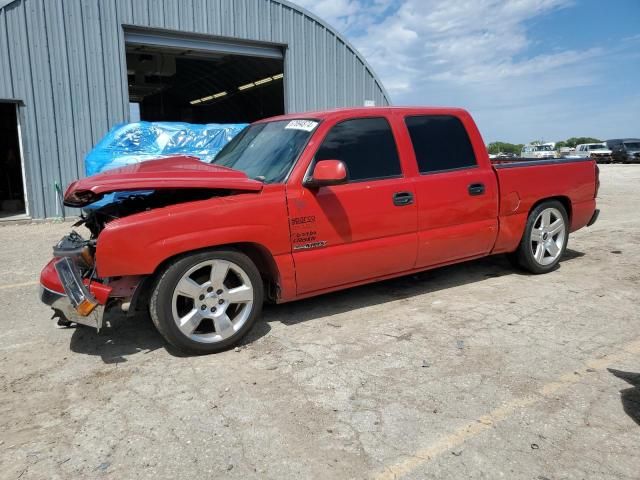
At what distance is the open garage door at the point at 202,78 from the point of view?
1344 cm

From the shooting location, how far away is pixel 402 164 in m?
4.54

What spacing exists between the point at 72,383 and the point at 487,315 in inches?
130

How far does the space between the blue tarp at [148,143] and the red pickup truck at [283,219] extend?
15.5 feet

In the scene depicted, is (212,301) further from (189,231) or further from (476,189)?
(476,189)

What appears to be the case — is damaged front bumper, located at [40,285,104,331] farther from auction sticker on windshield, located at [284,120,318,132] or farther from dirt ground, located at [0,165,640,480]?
auction sticker on windshield, located at [284,120,318,132]

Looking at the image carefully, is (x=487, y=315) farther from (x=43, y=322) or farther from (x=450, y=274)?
(x=43, y=322)

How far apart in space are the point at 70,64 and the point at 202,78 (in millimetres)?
12532

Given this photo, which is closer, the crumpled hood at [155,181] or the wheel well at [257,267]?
the crumpled hood at [155,181]

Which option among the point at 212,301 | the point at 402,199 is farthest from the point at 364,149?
the point at 212,301

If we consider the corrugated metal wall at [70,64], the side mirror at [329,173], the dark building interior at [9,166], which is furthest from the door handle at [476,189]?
the dark building interior at [9,166]

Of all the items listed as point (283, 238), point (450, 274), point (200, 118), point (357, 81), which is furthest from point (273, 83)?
point (283, 238)

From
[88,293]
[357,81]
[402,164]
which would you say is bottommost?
[88,293]

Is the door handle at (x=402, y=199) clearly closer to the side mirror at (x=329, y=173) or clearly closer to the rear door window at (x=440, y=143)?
the rear door window at (x=440, y=143)

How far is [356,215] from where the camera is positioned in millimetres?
4219
